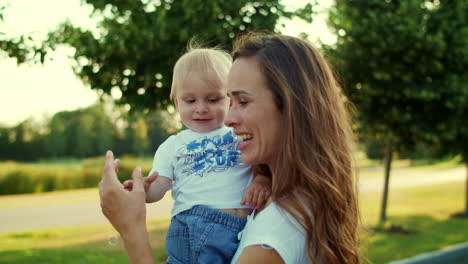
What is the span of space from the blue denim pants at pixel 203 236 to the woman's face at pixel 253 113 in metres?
0.30

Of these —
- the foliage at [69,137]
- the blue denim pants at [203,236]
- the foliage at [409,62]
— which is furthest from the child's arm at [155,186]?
the foliage at [69,137]

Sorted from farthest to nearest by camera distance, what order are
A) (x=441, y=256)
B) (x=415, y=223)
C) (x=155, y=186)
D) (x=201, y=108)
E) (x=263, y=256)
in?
(x=415, y=223) < (x=441, y=256) < (x=201, y=108) < (x=155, y=186) < (x=263, y=256)

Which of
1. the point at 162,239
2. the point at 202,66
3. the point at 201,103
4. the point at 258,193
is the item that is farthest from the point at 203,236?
the point at 162,239

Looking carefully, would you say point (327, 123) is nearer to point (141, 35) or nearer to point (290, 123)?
point (290, 123)

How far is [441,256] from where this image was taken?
7676mm

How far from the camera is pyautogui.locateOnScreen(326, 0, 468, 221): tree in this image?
7672mm

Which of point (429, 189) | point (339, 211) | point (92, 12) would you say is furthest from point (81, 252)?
point (429, 189)

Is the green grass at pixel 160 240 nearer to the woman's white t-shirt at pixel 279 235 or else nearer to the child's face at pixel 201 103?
the child's face at pixel 201 103

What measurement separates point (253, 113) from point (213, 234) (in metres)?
0.50

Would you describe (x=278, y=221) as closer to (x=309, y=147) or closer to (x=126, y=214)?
(x=309, y=147)

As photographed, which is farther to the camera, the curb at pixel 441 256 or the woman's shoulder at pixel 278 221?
the curb at pixel 441 256

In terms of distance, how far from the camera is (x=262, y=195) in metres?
1.88

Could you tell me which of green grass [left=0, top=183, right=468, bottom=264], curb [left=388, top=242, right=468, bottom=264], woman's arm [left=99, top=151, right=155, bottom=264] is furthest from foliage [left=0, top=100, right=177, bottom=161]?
woman's arm [left=99, top=151, right=155, bottom=264]

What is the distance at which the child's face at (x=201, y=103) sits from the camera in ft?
7.11
